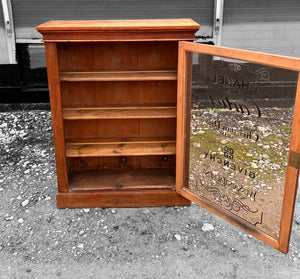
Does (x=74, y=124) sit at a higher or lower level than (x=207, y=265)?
higher

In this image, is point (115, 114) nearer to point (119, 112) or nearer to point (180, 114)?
point (119, 112)

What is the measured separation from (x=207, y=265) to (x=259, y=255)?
395 millimetres

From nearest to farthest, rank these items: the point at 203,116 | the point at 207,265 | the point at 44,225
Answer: the point at 207,265, the point at 203,116, the point at 44,225

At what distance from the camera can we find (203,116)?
2.60m

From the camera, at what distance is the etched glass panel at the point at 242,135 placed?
2.12 m

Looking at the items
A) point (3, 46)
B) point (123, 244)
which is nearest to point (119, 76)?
point (123, 244)

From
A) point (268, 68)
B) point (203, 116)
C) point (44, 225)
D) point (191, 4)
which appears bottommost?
point (44, 225)

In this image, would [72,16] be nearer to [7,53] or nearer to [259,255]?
[7,53]

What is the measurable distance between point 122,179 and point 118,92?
0.80 meters

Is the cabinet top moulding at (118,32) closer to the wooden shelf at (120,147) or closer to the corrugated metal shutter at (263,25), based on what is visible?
the wooden shelf at (120,147)

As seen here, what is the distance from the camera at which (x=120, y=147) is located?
3059 millimetres

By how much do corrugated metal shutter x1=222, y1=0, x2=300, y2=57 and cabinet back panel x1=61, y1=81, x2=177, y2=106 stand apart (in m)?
2.81

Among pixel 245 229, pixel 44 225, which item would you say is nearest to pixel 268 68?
pixel 245 229

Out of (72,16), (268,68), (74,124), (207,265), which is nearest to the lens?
(268,68)
